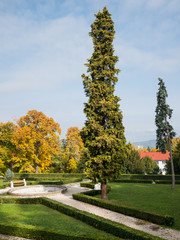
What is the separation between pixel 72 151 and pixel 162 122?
22.2 meters

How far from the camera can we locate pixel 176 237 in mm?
9258

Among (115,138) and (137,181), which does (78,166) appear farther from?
(115,138)

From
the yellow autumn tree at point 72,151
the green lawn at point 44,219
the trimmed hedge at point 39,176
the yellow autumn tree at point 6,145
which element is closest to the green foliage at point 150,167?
the yellow autumn tree at point 72,151

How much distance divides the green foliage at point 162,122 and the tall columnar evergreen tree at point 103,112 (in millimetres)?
10886

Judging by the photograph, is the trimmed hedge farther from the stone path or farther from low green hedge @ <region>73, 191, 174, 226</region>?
the stone path

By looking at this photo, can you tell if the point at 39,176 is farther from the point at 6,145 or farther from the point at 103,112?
the point at 103,112

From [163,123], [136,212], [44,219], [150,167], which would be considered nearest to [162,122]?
[163,123]

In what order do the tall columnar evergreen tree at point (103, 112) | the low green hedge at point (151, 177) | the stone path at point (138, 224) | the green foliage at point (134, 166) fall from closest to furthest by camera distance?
the stone path at point (138, 224) → the tall columnar evergreen tree at point (103, 112) → the low green hedge at point (151, 177) → the green foliage at point (134, 166)

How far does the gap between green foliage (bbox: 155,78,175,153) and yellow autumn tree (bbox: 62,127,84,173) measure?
19.4 metres

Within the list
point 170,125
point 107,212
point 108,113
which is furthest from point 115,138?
point 170,125

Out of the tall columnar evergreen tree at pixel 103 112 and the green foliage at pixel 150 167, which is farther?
the green foliage at pixel 150 167

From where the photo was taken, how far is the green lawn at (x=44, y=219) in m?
10.5

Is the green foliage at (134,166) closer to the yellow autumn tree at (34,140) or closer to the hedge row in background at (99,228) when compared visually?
the yellow autumn tree at (34,140)

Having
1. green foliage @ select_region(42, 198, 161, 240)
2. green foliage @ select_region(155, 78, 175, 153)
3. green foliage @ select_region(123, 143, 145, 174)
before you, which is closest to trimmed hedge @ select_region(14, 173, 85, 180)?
green foliage @ select_region(123, 143, 145, 174)
